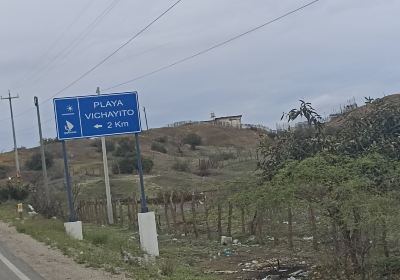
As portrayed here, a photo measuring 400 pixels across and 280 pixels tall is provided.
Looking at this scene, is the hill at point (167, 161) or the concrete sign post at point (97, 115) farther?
the hill at point (167, 161)

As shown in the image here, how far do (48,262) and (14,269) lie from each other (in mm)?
976

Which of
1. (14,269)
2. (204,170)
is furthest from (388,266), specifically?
(204,170)

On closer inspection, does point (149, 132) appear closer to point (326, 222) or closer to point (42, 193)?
point (42, 193)

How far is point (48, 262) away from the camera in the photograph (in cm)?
1506

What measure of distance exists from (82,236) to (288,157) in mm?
7168

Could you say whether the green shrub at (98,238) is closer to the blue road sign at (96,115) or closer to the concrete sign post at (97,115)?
the concrete sign post at (97,115)

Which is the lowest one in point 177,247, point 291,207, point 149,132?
point 177,247

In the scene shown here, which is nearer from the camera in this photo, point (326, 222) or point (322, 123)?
point (326, 222)

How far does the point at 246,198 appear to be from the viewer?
14.9 metres

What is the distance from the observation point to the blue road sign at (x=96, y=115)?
1939cm

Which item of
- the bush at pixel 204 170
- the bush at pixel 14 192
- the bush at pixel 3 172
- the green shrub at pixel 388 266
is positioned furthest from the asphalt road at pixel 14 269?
the bush at pixel 3 172

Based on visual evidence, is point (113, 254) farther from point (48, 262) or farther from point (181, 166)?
point (181, 166)

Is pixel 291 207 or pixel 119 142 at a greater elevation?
pixel 119 142

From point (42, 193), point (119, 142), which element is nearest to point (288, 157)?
point (42, 193)
